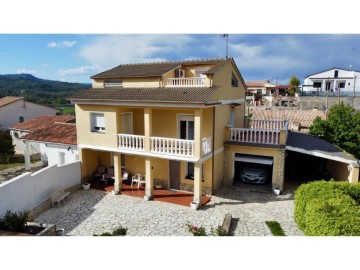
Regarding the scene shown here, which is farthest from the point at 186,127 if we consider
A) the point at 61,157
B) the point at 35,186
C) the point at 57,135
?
the point at 57,135

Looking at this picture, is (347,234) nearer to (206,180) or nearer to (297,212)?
(297,212)

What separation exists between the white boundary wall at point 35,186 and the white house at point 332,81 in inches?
2260

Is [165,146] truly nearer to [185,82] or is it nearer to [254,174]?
[185,82]

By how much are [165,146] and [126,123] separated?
4.09 m

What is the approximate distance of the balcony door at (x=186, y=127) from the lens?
17750mm

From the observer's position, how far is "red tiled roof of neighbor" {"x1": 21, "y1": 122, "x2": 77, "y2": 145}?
21750mm

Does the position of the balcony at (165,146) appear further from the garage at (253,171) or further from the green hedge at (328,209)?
the green hedge at (328,209)

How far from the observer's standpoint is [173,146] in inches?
655

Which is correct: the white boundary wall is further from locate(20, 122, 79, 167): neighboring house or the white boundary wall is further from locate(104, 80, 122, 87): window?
locate(104, 80, 122, 87): window

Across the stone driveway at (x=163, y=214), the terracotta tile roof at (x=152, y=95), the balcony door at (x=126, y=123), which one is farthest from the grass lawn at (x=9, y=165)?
the balcony door at (x=126, y=123)

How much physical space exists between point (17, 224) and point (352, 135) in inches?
954

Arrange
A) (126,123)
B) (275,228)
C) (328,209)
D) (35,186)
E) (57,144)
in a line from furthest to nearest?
(57,144), (126,123), (35,186), (275,228), (328,209)

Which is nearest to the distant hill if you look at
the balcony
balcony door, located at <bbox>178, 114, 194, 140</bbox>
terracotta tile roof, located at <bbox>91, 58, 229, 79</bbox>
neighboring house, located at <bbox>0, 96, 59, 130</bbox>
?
neighboring house, located at <bbox>0, 96, 59, 130</bbox>

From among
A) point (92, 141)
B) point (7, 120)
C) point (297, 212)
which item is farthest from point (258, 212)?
point (7, 120)
